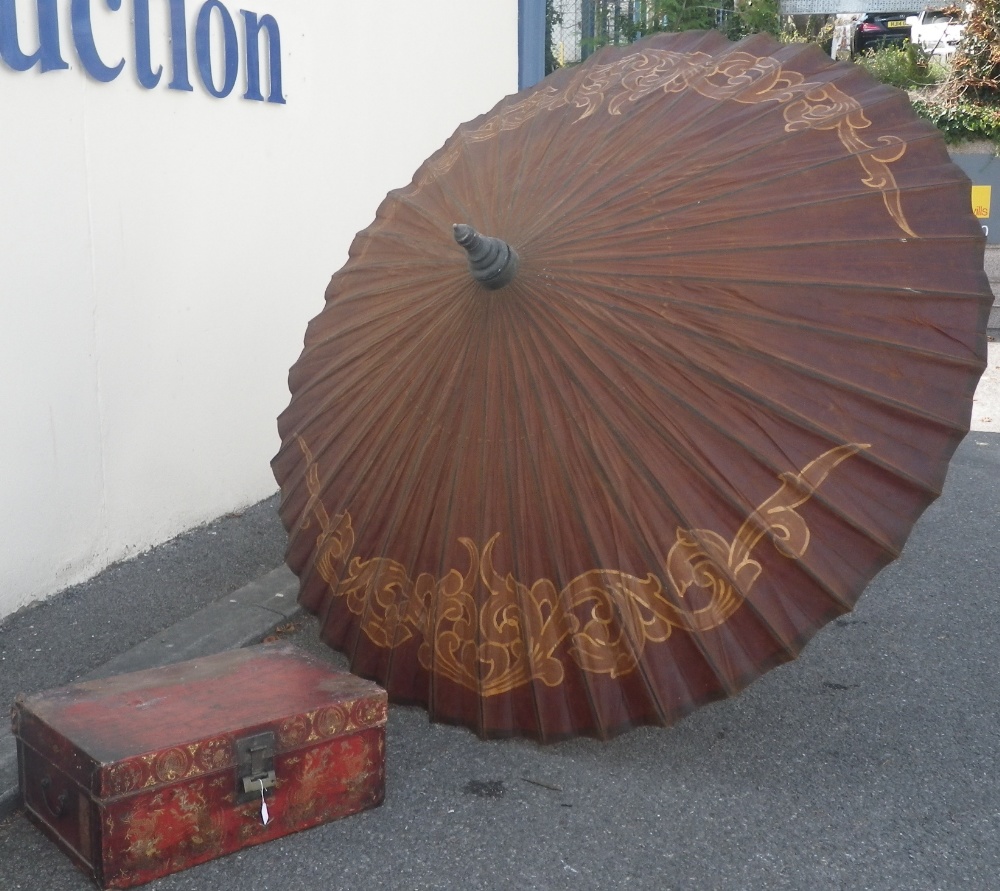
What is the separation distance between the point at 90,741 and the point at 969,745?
217cm

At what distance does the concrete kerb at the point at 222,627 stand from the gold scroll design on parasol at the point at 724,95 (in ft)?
5.06

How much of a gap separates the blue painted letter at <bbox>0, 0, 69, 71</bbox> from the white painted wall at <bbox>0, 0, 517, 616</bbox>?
0.03 meters

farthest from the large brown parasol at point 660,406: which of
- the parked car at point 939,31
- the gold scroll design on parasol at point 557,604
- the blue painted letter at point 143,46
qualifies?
the parked car at point 939,31

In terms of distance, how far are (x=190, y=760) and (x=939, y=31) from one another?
12529 millimetres

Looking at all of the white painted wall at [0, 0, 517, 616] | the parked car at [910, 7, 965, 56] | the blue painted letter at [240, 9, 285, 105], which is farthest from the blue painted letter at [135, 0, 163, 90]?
the parked car at [910, 7, 965, 56]

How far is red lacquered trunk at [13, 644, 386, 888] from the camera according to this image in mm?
2354

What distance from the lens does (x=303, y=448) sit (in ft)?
10.4

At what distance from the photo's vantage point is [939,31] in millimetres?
12461

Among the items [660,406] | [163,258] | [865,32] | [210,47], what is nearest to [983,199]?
[865,32]

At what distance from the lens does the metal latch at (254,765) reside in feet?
8.04

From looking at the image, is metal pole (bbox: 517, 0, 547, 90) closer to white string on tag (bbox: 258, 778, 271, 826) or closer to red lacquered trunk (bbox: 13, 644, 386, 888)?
red lacquered trunk (bbox: 13, 644, 386, 888)

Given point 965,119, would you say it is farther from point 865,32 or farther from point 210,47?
point 210,47

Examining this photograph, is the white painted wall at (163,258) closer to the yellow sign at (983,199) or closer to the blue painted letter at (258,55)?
the blue painted letter at (258,55)

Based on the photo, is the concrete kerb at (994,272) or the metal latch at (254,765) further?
the concrete kerb at (994,272)
